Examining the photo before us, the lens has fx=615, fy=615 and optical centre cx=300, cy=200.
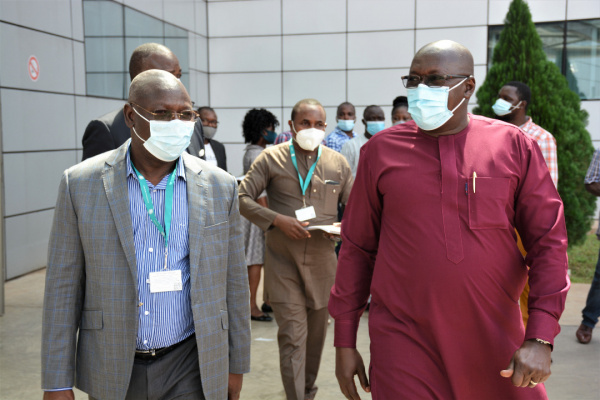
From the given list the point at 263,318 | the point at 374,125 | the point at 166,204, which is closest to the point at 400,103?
the point at 374,125

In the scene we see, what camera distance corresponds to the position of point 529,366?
2256 mm

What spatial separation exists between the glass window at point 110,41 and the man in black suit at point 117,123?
264 inches

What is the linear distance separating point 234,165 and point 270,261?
10045 millimetres

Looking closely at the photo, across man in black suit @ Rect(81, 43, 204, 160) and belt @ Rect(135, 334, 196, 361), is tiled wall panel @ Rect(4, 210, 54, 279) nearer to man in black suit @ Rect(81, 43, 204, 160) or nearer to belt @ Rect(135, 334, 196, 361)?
man in black suit @ Rect(81, 43, 204, 160)

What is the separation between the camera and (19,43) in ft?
27.4

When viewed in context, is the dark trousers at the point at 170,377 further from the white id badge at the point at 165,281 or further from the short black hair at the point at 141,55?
the short black hair at the point at 141,55

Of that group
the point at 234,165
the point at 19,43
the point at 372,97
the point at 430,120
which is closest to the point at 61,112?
the point at 19,43

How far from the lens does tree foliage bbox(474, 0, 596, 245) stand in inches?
353

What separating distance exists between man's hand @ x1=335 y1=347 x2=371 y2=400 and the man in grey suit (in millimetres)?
504

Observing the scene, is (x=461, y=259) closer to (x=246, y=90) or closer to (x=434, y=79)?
(x=434, y=79)

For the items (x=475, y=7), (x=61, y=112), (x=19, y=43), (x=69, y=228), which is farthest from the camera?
(x=475, y=7)

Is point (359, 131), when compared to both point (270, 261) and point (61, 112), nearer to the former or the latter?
point (61, 112)

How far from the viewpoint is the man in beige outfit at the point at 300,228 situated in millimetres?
4457

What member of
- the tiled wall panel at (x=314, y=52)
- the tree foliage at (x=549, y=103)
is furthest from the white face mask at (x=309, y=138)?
the tiled wall panel at (x=314, y=52)
